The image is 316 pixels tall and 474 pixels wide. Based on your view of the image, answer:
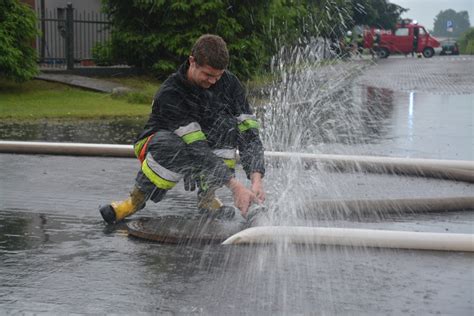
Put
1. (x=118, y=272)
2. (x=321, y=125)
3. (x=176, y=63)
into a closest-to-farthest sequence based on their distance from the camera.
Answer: (x=118, y=272)
(x=321, y=125)
(x=176, y=63)

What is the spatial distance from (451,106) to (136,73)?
8063 mm

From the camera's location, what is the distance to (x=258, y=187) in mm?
5039

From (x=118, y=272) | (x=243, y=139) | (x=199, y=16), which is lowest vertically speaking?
(x=118, y=272)

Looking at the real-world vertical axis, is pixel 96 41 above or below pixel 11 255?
above

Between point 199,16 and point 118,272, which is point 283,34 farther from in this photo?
point 118,272

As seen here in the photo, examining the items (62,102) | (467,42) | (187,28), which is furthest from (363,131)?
(467,42)

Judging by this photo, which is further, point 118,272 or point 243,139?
point 243,139

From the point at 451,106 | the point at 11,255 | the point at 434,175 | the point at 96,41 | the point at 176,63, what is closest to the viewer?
the point at 11,255

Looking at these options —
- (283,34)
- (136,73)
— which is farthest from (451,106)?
(136,73)

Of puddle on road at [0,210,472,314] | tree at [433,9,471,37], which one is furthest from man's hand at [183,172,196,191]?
tree at [433,9,471,37]

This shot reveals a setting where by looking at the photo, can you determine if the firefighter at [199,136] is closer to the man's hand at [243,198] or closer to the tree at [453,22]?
the man's hand at [243,198]

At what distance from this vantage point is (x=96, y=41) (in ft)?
78.7

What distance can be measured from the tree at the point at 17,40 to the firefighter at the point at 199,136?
37.8 feet

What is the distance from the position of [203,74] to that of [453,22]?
81.9m
